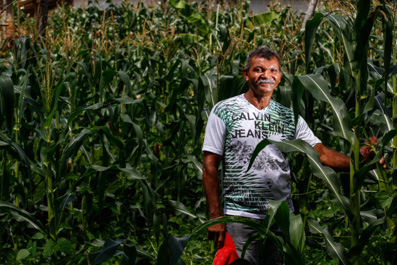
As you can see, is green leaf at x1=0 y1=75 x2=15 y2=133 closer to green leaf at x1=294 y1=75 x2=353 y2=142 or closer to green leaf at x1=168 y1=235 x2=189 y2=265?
green leaf at x1=168 y1=235 x2=189 y2=265

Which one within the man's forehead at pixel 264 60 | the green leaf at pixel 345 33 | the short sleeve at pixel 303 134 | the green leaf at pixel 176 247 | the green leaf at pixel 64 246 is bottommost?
the green leaf at pixel 64 246

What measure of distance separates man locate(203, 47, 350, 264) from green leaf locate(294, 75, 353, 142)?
174 millimetres

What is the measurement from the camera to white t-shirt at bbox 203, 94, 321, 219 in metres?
2.79

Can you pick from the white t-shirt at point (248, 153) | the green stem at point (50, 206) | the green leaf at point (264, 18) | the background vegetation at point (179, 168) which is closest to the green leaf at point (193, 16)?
the green leaf at point (264, 18)

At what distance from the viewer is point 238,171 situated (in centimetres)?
283

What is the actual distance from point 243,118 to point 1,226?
200cm

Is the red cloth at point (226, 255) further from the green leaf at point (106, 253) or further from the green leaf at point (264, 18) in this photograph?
the green leaf at point (264, 18)

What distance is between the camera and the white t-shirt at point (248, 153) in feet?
9.16

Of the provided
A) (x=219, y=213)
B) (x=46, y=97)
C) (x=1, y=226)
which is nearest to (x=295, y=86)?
(x=219, y=213)

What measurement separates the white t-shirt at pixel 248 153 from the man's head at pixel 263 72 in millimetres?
104

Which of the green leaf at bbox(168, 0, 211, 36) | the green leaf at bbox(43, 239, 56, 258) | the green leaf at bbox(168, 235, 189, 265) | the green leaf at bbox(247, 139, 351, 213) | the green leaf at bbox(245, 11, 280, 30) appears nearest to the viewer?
the green leaf at bbox(168, 235, 189, 265)

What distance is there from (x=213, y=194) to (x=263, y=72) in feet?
2.44

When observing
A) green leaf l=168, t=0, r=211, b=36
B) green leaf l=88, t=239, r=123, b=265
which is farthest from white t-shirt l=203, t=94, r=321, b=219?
green leaf l=168, t=0, r=211, b=36

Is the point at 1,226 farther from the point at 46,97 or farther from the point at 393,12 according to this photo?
the point at 393,12
